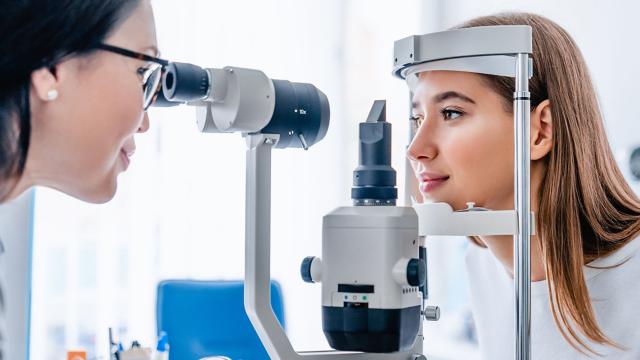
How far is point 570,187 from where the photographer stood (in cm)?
119

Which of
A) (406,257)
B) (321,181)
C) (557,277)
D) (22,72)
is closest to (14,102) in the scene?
(22,72)

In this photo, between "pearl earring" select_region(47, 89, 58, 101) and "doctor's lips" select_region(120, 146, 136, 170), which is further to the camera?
"doctor's lips" select_region(120, 146, 136, 170)

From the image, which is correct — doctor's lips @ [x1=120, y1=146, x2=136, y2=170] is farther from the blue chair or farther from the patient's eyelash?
the blue chair

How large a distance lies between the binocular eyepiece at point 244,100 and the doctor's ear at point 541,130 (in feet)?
1.41

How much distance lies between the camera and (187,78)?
2.86ft

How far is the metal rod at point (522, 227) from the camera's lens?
2.97 feet

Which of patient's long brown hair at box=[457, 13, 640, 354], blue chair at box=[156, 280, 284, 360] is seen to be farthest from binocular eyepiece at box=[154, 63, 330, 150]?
blue chair at box=[156, 280, 284, 360]

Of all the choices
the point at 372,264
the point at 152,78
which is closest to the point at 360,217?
the point at 372,264

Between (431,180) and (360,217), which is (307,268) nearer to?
(360,217)

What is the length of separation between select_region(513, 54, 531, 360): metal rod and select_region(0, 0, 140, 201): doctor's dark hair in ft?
1.70

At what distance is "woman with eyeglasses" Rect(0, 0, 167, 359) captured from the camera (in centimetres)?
76

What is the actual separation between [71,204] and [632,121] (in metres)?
1.90

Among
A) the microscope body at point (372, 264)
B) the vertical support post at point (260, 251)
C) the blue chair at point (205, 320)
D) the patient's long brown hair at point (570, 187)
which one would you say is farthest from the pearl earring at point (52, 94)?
the blue chair at point (205, 320)

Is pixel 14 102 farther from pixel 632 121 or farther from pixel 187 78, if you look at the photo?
pixel 632 121
